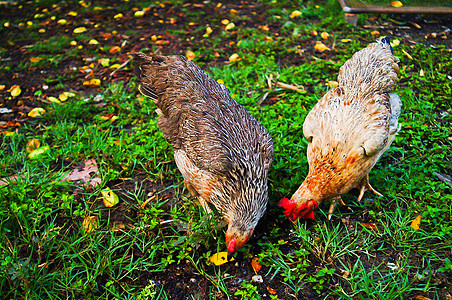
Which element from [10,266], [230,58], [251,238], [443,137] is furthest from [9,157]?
[443,137]

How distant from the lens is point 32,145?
3629 millimetres

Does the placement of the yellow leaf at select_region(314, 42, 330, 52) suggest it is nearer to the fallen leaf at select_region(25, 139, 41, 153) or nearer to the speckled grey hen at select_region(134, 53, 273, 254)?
the speckled grey hen at select_region(134, 53, 273, 254)

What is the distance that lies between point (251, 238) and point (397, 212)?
4.07 feet

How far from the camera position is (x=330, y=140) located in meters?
2.73

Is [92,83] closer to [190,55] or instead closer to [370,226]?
[190,55]

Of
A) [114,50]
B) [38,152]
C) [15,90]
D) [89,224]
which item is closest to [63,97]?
[15,90]

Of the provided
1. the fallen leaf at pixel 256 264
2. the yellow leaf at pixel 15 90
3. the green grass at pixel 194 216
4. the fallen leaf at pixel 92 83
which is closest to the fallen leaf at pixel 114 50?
the fallen leaf at pixel 92 83

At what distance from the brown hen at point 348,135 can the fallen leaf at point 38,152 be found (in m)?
2.50

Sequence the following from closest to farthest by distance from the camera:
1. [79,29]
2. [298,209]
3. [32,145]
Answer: [298,209]
[32,145]
[79,29]

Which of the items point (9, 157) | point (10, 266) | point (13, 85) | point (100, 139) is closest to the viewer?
point (10, 266)

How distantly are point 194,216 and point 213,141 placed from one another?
0.68 meters

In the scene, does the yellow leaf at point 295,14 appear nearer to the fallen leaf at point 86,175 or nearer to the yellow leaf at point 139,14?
the yellow leaf at point 139,14

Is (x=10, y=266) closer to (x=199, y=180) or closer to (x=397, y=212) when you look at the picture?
(x=199, y=180)

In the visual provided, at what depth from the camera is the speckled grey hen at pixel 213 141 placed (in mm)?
2549
